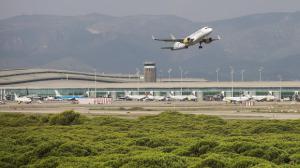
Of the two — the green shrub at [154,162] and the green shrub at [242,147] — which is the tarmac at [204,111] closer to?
the green shrub at [242,147]

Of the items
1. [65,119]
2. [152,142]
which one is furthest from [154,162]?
[65,119]

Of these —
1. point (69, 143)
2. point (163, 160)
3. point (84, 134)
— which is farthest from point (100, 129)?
point (163, 160)

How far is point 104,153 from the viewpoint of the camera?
4481cm

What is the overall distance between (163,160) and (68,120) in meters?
46.0

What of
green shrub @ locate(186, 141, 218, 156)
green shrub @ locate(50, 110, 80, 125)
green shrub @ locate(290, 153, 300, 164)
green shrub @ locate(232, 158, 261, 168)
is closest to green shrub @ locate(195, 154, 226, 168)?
→ green shrub @ locate(232, 158, 261, 168)

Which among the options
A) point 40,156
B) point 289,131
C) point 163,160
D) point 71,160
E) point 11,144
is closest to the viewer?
point 163,160

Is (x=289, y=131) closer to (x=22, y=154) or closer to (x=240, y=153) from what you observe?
(x=240, y=153)

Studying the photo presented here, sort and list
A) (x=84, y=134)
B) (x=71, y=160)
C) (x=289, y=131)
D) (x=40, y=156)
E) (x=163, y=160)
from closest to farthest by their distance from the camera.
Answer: (x=163, y=160), (x=71, y=160), (x=40, y=156), (x=84, y=134), (x=289, y=131)

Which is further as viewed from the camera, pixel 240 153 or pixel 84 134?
pixel 84 134

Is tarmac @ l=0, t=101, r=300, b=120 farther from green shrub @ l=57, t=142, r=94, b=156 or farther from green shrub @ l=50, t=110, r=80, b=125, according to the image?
green shrub @ l=57, t=142, r=94, b=156

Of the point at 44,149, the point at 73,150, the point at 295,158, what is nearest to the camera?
the point at 295,158

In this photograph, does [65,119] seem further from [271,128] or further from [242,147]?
[242,147]

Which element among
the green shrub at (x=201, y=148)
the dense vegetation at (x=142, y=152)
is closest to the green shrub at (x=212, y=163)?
the dense vegetation at (x=142, y=152)

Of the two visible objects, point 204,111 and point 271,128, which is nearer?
point 271,128
